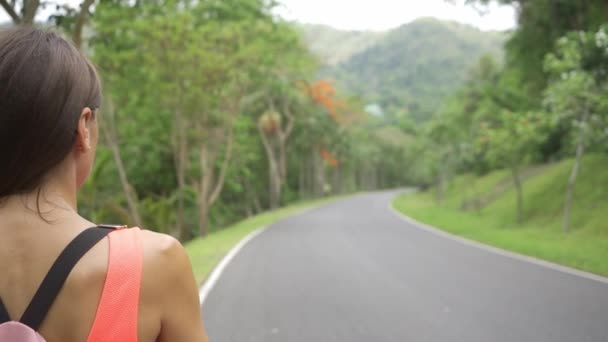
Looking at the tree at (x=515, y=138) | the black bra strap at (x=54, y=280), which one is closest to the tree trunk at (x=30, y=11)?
the black bra strap at (x=54, y=280)

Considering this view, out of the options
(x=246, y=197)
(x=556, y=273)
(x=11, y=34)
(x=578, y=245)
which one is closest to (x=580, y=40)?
(x=578, y=245)

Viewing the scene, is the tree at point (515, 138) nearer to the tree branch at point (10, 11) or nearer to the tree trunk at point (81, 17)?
the tree trunk at point (81, 17)

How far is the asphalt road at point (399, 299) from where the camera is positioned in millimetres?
6461

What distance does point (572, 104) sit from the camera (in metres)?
17.5

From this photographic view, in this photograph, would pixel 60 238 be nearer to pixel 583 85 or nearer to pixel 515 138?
pixel 583 85

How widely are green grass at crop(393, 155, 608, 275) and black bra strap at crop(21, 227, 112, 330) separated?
11174 millimetres

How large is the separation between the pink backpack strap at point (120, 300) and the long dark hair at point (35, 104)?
277 millimetres

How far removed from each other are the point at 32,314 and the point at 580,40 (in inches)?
684

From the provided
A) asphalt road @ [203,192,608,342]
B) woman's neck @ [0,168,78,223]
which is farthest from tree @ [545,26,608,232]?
woman's neck @ [0,168,78,223]

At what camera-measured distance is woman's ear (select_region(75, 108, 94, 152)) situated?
54.9 inches

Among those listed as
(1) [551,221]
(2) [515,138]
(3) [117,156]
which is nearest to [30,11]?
(3) [117,156]

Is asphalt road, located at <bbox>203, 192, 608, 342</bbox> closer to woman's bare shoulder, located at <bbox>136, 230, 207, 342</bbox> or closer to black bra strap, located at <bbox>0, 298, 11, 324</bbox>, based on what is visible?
woman's bare shoulder, located at <bbox>136, 230, 207, 342</bbox>

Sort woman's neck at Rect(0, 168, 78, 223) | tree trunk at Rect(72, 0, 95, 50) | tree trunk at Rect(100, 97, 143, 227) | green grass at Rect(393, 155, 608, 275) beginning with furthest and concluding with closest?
tree trunk at Rect(100, 97, 143, 227)
green grass at Rect(393, 155, 608, 275)
tree trunk at Rect(72, 0, 95, 50)
woman's neck at Rect(0, 168, 78, 223)

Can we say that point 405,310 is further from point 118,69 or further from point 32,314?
point 118,69
